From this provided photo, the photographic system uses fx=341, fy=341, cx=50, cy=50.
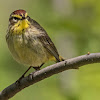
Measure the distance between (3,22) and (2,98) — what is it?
5.46 metres

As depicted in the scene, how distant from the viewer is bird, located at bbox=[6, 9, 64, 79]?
4.93 meters

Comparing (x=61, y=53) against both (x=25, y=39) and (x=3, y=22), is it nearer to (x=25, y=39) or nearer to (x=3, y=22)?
(x=25, y=39)

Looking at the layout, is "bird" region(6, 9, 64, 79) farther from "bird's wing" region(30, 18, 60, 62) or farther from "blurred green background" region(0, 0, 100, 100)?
"blurred green background" region(0, 0, 100, 100)

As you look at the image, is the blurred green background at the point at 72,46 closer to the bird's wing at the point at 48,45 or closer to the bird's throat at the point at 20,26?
the bird's wing at the point at 48,45

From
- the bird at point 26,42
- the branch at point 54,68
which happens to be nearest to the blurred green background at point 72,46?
the bird at point 26,42

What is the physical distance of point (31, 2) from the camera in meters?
10.6

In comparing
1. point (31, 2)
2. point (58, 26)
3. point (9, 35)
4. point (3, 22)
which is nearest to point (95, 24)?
point (58, 26)

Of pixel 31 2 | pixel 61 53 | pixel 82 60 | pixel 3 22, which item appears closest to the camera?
pixel 82 60

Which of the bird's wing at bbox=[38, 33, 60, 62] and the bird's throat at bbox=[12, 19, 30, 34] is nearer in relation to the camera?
the bird's throat at bbox=[12, 19, 30, 34]

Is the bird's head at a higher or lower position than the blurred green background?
higher

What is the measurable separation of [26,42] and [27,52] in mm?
150

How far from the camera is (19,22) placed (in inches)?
200

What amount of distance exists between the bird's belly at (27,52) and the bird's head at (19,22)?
16 centimetres

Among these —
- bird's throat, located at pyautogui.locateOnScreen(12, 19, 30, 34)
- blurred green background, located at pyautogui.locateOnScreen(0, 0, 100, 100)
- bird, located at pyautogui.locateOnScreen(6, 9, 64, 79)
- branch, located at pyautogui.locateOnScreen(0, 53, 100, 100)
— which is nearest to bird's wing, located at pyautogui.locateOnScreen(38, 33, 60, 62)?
bird, located at pyautogui.locateOnScreen(6, 9, 64, 79)
